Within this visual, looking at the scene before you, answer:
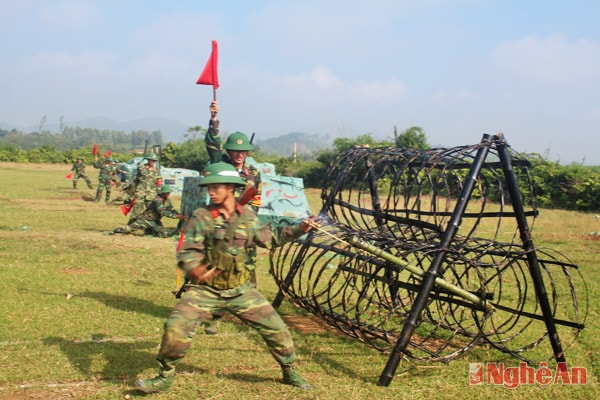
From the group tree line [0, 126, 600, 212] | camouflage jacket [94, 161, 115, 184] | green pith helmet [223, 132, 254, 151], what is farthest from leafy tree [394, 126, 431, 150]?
green pith helmet [223, 132, 254, 151]

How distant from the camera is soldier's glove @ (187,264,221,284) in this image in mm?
4453

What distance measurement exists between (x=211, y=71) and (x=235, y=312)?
3390 mm

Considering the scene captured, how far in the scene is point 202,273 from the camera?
177 inches

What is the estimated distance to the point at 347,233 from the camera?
5.72 meters

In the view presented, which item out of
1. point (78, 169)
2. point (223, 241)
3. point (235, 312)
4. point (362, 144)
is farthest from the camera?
point (78, 169)

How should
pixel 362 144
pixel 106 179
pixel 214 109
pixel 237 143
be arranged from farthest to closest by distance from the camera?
pixel 106 179
pixel 362 144
pixel 214 109
pixel 237 143

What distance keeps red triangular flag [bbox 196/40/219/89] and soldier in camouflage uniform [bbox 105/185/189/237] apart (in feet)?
21.5

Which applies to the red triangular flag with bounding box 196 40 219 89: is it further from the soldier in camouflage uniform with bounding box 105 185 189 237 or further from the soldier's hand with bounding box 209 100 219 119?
the soldier in camouflage uniform with bounding box 105 185 189 237

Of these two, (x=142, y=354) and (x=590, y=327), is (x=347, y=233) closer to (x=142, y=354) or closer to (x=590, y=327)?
(x=142, y=354)

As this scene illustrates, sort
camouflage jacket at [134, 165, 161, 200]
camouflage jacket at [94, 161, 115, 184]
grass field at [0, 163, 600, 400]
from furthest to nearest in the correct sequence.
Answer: camouflage jacket at [94, 161, 115, 184]
camouflage jacket at [134, 165, 161, 200]
grass field at [0, 163, 600, 400]

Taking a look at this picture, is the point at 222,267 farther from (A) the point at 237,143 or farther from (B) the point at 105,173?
(B) the point at 105,173

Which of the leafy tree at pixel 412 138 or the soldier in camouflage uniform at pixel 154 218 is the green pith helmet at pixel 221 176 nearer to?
the soldier in camouflage uniform at pixel 154 218

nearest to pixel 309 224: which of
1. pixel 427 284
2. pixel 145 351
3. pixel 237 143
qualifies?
pixel 427 284

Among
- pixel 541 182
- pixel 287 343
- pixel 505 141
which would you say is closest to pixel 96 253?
pixel 287 343
